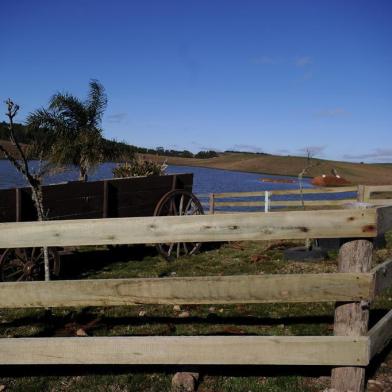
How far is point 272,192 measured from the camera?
14602 millimetres

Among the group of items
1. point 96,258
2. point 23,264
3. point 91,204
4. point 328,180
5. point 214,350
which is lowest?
point 96,258

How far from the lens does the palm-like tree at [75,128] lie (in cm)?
1873

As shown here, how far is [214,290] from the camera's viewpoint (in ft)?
9.53

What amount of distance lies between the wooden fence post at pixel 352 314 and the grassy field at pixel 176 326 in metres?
0.34

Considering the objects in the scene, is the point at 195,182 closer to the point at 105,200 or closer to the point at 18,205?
the point at 105,200

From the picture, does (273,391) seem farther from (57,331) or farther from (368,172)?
(368,172)

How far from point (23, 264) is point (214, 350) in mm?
4427

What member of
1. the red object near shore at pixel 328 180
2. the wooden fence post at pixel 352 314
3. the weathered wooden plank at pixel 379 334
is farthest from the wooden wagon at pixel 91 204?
the weathered wooden plank at pixel 379 334

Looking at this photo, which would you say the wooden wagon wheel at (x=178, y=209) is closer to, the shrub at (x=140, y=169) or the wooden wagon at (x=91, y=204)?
the wooden wagon at (x=91, y=204)

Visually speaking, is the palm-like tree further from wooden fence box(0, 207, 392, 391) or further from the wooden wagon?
wooden fence box(0, 207, 392, 391)

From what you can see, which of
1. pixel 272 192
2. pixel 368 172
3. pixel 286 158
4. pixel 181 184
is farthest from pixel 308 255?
pixel 286 158

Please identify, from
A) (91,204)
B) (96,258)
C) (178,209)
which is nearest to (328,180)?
(178,209)

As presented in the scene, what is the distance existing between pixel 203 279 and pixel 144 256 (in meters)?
6.46

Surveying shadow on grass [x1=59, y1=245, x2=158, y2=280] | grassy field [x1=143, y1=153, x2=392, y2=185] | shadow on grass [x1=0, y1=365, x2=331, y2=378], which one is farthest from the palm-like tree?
grassy field [x1=143, y1=153, x2=392, y2=185]
